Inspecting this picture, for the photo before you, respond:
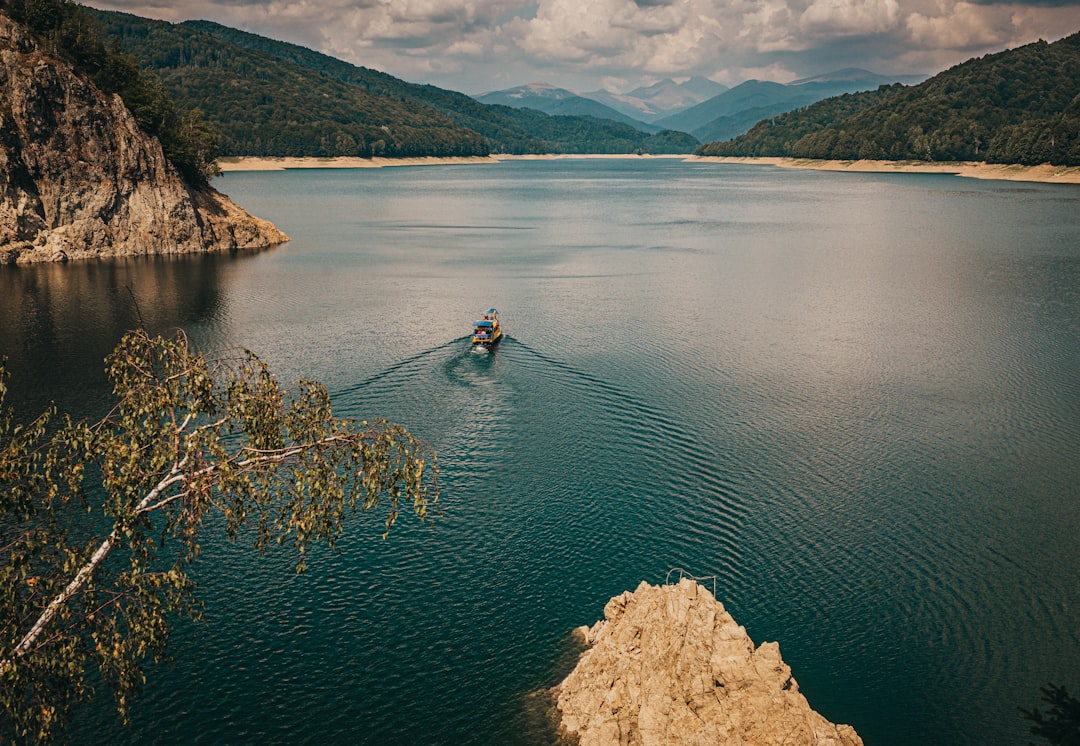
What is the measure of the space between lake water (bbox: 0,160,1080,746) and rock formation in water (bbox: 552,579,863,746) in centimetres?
311

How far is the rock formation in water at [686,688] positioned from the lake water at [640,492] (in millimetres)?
3108

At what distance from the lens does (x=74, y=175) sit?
130m

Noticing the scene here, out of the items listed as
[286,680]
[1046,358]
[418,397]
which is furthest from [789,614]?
[1046,358]

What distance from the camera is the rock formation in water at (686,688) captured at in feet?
95.6

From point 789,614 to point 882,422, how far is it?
1189 inches

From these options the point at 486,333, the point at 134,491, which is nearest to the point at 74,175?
the point at 486,333

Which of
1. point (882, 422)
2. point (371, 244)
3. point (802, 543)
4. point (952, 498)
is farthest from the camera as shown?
point (371, 244)

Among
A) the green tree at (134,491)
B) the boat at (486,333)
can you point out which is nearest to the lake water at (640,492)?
the boat at (486,333)

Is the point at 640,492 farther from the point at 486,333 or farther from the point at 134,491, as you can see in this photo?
the point at 134,491

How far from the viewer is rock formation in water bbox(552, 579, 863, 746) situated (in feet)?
95.6

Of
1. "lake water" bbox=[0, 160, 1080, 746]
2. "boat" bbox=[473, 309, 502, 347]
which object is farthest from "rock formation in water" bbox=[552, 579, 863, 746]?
"boat" bbox=[473, 309, 502, 347]

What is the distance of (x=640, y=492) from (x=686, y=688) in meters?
22.8

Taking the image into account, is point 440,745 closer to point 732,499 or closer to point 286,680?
point 286,680

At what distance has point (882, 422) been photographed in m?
63.9
